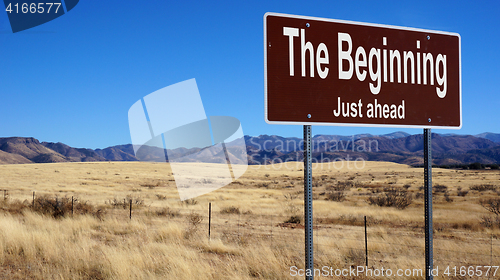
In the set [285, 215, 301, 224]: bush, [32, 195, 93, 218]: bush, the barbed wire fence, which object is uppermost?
[32, 195, 93, 218]: bush

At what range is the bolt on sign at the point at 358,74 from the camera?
2.95 m

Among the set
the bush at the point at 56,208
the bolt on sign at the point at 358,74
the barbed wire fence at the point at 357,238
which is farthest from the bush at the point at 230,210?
the bolt on sign at the point at 358,74

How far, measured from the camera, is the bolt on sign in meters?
2.95

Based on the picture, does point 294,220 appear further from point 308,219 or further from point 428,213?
point 308,219

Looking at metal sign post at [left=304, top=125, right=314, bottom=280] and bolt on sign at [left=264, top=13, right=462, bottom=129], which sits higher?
bolt on sign at [left=264, top=13, right=462, bottom=129]

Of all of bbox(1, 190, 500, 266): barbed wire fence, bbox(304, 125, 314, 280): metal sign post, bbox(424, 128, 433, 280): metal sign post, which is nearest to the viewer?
bbox(304, 125, 314, 280): metal sign post

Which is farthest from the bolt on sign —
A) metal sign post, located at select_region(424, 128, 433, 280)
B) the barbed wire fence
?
the barbed wire fence

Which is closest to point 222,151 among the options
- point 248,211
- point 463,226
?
point 248,211

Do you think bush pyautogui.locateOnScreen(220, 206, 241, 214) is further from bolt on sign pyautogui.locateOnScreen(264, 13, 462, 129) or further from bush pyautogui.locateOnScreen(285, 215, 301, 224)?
bolt on sign pyautogui.locateOnScreen(264, 13, 462, 129)

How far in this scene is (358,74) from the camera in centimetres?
320

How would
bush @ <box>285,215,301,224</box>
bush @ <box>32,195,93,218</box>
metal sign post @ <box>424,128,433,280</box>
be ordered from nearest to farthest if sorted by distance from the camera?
1. metal sign post @ <box>424,128,433,280</box>
2. bush @ <box>32,195,93,218</box>
3. bush @ <box>285,215,301,224</box>

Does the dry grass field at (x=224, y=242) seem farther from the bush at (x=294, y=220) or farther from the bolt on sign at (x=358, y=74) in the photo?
the bolt on sign at (x=358, y=74)

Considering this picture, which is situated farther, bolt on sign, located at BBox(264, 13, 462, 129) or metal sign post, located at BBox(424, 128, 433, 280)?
metal sign post, located at BBox(424, 128, 433, 280)

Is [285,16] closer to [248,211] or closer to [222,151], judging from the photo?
[222,151]
